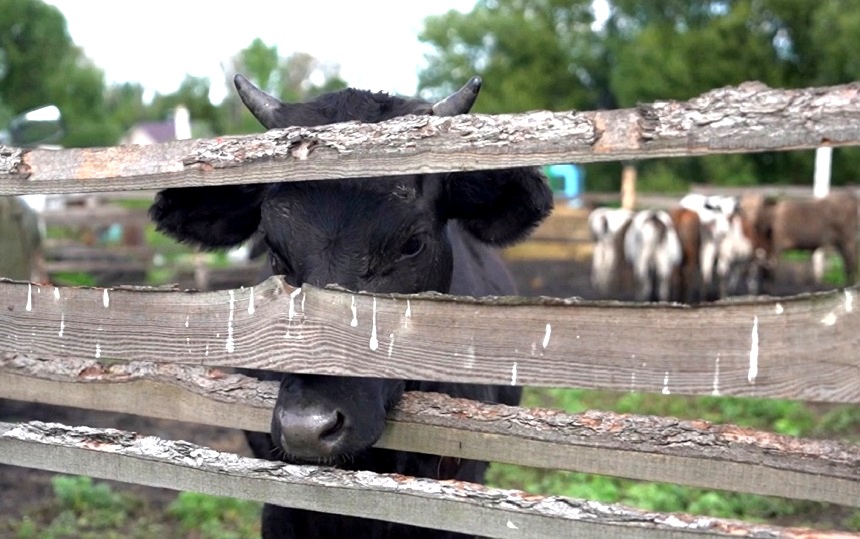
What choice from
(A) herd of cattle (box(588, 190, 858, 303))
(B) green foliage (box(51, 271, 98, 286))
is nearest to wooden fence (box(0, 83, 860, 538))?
(B) green foliage (box(51, 271, 98, 286))

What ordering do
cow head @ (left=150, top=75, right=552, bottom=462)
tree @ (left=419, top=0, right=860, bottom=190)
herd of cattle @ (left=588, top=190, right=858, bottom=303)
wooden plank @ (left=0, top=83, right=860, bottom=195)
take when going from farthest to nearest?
tree @ (left=419, top=0, right=860, bottom=190) < herd of cattle @ (left=588, top=190, right=858, bottom=303) < cow head @ (left=150, top=75, right=552, bottom=462) < wooden plank @ (left=0, top=83, right=860, bottom=195)

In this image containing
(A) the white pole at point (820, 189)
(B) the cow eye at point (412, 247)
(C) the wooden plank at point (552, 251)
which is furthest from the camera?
(C) the wooden plank at point (552, 251)

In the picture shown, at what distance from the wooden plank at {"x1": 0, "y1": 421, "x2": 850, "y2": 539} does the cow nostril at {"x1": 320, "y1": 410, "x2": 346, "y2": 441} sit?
5.0 inches

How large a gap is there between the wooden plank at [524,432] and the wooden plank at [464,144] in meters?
0.61

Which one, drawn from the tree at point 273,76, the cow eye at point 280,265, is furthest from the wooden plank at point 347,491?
the tree at point 273,76

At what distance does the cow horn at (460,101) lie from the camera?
316cm

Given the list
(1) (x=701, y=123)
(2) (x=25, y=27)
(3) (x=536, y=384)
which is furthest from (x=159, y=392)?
(2) (x=25, y=27)

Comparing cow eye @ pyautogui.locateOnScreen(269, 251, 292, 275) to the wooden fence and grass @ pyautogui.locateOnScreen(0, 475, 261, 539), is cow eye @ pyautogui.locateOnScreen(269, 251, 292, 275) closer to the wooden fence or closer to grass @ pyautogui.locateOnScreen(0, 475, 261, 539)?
the wooden fence

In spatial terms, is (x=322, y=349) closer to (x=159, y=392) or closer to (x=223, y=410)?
(x=223, y=410)

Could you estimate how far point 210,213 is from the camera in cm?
343

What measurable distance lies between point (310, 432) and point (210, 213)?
1.34 m

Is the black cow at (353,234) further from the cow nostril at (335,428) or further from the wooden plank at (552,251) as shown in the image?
the wooden plank at (552,251)

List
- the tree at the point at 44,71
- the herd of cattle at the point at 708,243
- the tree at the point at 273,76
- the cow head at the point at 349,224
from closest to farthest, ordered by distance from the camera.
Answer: the cow head at the point at 349,224 < the herd of cattle at the point at 708,243 < the tree at the point at 44,71 < the tree at the point at 273,76

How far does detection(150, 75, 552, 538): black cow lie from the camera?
250 cm
